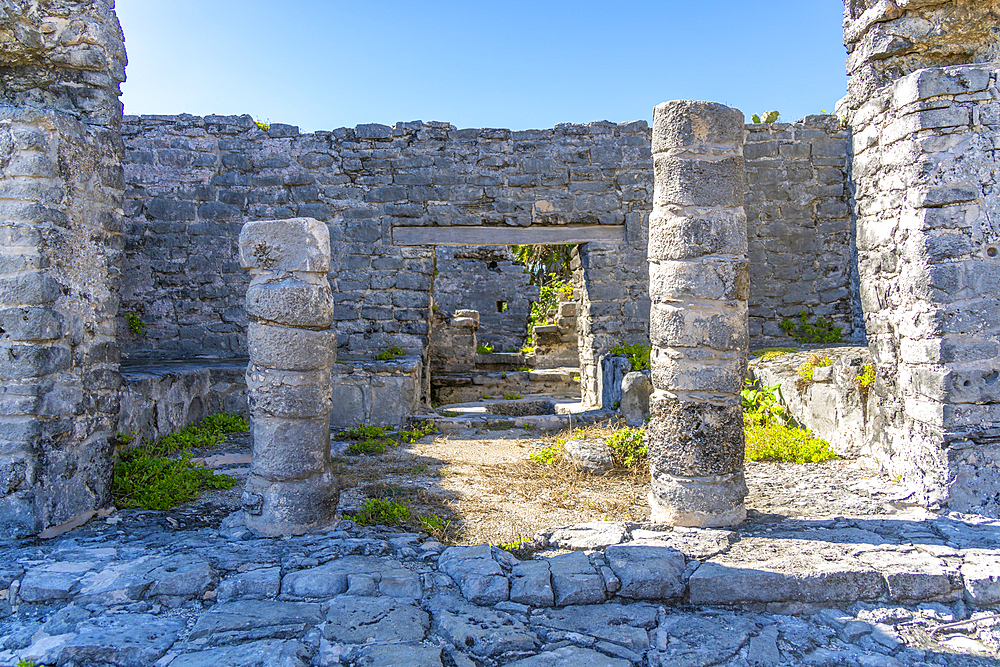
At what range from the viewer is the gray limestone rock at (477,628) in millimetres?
2939

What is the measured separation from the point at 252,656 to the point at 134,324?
703 centimetres

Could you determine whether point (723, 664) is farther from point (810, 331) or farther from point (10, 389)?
point (810, 331)

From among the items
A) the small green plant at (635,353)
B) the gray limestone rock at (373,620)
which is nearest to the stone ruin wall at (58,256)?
the gray limestone rock at (373,620)

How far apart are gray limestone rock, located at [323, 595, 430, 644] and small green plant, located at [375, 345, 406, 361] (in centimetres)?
535

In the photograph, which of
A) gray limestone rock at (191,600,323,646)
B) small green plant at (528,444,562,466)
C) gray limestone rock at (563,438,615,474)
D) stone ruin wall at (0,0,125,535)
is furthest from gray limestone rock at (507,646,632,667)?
stone ruin wall at (0,0,125,535)

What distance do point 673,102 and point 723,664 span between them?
337cm

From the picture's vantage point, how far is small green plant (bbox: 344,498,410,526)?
4.35 meters

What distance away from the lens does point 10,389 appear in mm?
3932

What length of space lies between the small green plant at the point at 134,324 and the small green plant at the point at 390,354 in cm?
324

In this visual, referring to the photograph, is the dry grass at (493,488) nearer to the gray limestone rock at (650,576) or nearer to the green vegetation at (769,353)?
the gray limestone rock at (650,576)

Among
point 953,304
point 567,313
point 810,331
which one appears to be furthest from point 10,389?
point 567,313

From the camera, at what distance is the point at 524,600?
3.33m

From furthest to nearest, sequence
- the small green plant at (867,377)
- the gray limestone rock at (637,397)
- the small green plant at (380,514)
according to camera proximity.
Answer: the gray limestone rock at (637,397)
the small green plant at (867,377)
the small green plant at (380,514)

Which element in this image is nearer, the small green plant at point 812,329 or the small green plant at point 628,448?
the small green plant at point 628,448
